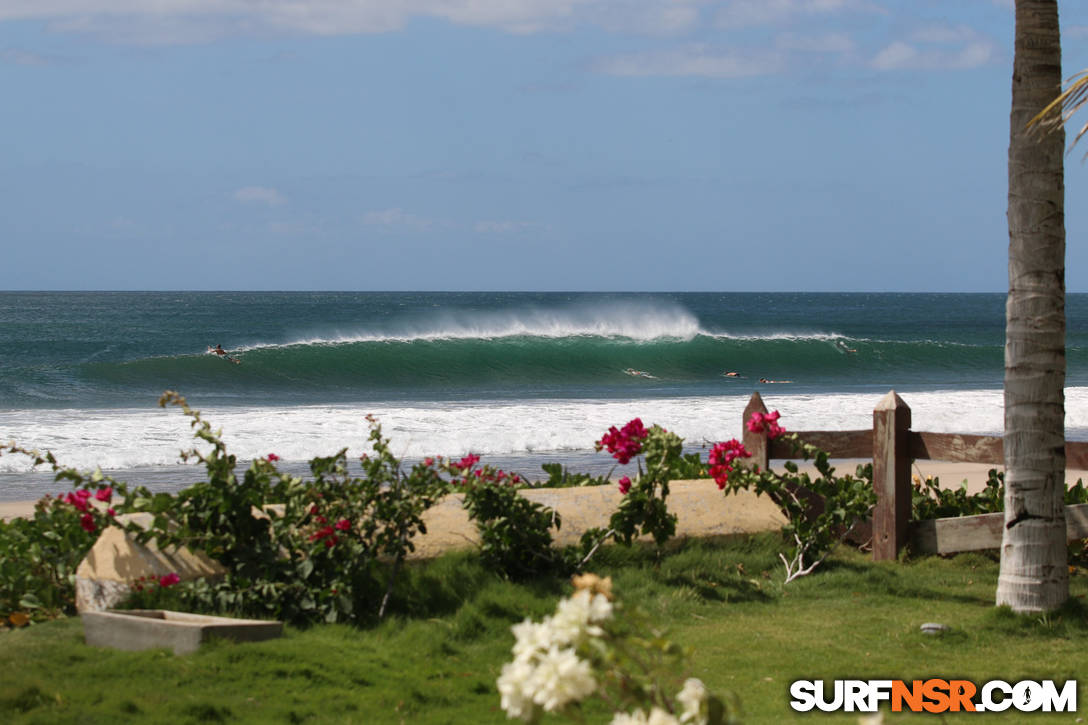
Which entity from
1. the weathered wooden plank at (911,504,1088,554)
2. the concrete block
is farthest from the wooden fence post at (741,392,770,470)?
the concrete block

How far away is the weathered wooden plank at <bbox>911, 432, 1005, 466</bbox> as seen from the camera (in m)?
6.48

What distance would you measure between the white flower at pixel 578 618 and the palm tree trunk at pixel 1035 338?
169 inches

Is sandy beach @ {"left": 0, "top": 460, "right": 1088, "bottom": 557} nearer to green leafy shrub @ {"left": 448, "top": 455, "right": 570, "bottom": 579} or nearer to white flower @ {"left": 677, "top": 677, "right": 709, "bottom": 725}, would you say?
green leafy shrub @ {"left": 448, "top": 455, "right": 570, "bottom": 579}

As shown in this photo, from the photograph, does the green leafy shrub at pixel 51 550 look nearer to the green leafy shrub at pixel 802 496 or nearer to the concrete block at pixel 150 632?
the concrete block at pixel 150 632

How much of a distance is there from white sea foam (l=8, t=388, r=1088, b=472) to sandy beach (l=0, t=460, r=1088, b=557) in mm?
A: 5297

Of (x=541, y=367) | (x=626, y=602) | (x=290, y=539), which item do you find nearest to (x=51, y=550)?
(x=290, y=539)

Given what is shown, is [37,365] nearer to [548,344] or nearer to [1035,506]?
[548,344]

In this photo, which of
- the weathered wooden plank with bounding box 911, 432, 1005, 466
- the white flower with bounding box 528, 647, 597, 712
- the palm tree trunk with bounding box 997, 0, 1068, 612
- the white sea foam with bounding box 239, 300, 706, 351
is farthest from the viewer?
the white sea foam with bounding box 239, 300, 706, 351

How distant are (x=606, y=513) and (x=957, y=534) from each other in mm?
2375

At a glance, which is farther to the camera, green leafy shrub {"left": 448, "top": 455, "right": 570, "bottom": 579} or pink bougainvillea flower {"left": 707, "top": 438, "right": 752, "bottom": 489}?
pink bougainvillea flower {"left": 707, "top": 438, "right": 752, "bottom": 489}

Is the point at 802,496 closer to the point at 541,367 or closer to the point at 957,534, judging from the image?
the point at 957,534

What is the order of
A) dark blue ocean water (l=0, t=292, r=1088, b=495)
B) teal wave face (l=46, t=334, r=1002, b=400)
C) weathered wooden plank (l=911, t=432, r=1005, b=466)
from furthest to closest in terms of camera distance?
teal wave face (l=46, t=334, r=1002, b=400) < dark blue ocean water (l=0, t=292, r=1088, b=495) < weathered wooden plank (l=911, t=432, r=1005, b=466)

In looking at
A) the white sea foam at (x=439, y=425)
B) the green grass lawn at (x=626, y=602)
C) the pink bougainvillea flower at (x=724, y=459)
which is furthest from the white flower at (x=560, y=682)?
the white sea foam at (x=439, y=425)

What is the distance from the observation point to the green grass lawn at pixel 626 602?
4113mm
